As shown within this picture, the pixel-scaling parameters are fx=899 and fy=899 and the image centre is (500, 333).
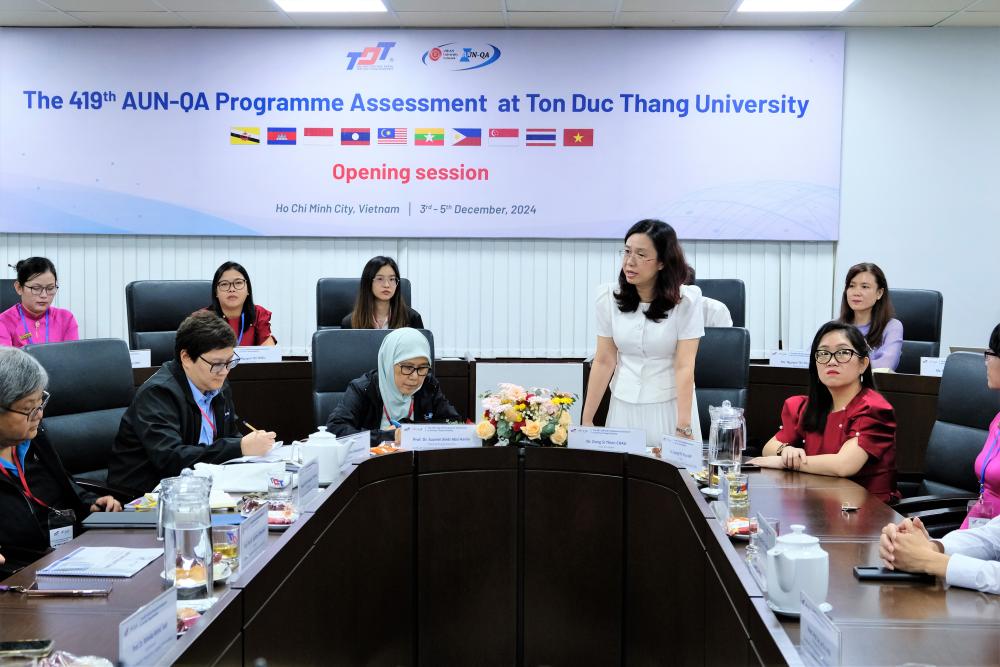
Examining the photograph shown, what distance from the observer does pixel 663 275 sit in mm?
3078

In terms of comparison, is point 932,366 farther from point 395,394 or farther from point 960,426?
point 395,394

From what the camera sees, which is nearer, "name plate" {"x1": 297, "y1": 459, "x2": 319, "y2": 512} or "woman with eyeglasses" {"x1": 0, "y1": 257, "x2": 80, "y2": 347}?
"name plate" {"x1": 297, "y1": 459, "x2": 319, "y2": 512}

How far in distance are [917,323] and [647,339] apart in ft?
6.70

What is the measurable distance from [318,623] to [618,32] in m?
4.26

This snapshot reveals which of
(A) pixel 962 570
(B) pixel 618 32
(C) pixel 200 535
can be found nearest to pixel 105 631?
(C) pixel 200 535

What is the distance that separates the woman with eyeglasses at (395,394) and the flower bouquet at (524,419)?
443 millimetres

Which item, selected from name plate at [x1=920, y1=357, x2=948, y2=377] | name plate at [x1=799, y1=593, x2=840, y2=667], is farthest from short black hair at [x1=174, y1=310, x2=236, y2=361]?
name plate at [x1=920, y1=357, x2=948, y2=377]

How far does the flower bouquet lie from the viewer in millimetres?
2689

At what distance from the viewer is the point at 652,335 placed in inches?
121

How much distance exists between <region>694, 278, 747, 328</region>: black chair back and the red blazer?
6.51ft

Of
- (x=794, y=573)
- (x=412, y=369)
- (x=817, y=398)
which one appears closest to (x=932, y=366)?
(x=817, y=398)

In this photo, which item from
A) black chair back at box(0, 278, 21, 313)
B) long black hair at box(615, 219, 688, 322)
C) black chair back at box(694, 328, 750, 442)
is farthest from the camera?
black chair back at box(0, 278, 21, 313)

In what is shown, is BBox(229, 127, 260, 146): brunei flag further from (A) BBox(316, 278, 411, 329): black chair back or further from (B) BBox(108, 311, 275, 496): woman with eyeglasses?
(B) BBox(108, 311, 275, 496): woman with eyeglasses

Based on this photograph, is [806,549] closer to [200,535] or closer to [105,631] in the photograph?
[200,535]
